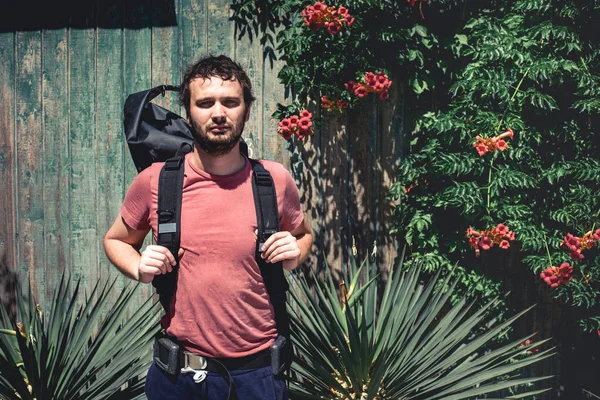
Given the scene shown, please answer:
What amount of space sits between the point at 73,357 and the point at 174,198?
4.53 feet

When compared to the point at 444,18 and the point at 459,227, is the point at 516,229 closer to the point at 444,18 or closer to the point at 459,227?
the point at 459,227

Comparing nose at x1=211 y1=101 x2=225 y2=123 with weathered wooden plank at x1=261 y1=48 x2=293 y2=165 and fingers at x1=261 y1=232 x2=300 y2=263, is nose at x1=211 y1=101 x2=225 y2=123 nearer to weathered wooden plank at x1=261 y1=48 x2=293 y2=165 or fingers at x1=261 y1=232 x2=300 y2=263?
fingers at x1=261 y1=232 x2=300 y2=263

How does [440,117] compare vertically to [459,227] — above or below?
above

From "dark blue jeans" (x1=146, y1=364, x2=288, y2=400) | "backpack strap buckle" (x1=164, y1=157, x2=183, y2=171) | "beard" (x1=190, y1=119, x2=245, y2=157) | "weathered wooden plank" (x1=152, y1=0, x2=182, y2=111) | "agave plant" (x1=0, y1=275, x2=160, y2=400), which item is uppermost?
"weathered wooden plank" (x1=152, y1=0, x2=182, y2=111)

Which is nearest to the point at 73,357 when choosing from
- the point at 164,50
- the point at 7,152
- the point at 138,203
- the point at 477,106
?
the point at 138,203

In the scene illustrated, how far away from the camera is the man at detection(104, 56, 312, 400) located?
85.4 inches

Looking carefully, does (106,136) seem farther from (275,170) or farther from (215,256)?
(215,256)

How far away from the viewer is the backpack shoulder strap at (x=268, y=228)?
7.25 feet

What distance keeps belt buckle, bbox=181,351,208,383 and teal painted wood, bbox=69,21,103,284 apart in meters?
2.24

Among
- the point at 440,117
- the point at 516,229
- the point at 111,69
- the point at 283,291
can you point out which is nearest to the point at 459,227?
the point at 516,229

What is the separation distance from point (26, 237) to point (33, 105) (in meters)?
0.82

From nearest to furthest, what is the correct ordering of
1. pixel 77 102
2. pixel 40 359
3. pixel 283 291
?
pixel 283 291 → pixel 40 359 → pixel 77 102

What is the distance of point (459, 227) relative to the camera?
3.96m

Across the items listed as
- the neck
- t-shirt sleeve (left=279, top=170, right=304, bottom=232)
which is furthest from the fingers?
the neck
